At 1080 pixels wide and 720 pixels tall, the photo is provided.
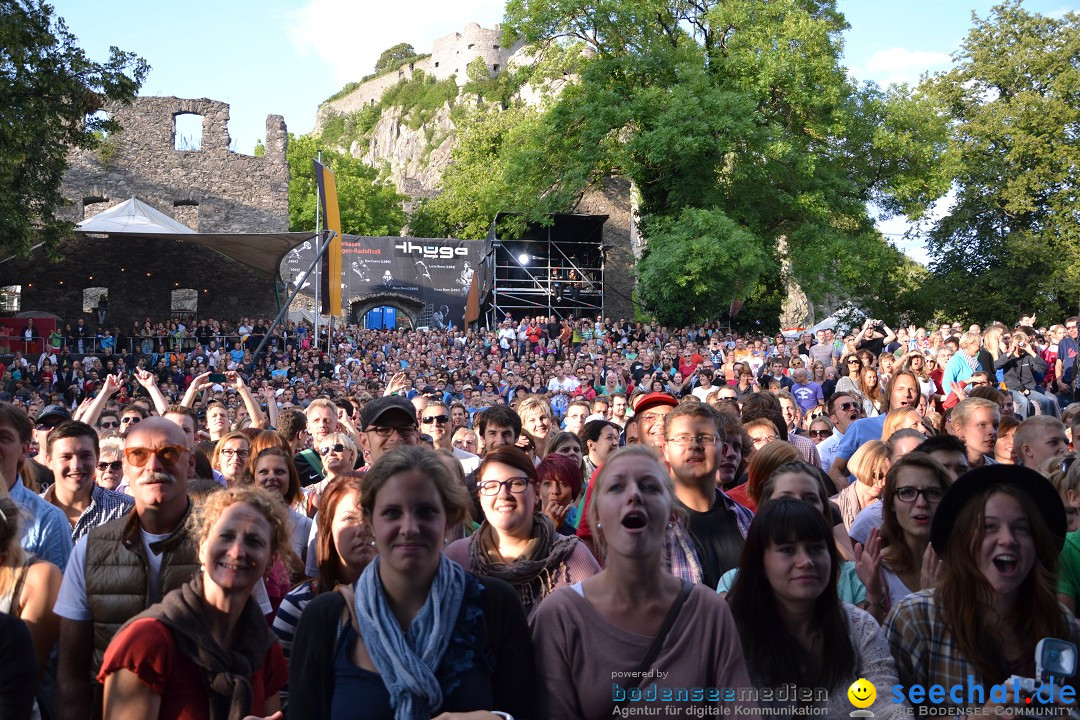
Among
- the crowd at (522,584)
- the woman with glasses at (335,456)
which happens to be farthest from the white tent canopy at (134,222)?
the crowd at (522,584)

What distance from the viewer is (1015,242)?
108 ft

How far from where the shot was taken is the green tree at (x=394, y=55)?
330 feet

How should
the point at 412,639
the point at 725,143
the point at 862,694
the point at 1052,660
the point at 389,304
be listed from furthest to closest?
the point at 389,304, the point at 725,143, the point at 862,694, the point at 412,639, the point at 1052,660

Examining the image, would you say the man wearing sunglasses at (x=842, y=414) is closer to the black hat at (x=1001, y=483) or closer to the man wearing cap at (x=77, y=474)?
the black hat at (x=1001, y=483)

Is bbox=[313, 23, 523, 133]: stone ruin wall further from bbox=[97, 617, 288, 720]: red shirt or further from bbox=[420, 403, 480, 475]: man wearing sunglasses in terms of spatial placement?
bbox=[97, 617, 288, 720]: red shirt

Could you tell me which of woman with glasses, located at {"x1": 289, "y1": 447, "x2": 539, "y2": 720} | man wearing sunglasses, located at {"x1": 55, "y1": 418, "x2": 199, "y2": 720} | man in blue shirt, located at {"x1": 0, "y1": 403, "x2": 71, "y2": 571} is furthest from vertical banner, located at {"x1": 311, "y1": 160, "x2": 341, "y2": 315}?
woman with glasses, located at {"x1": 289, "y1": 447, "x2": 539, "y2": 720}

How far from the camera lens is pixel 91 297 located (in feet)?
110

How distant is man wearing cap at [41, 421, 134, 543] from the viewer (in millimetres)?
4734

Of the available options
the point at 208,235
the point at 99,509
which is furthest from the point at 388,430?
the point at 208,235

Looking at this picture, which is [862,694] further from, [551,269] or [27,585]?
[551,269]

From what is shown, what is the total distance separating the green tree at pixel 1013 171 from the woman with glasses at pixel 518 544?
105 feet

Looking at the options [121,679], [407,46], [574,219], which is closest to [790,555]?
[121,679]

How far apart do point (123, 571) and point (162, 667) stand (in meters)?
0.68

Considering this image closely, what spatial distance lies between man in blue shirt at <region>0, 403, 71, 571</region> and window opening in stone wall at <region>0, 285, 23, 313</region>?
31.0 metres
